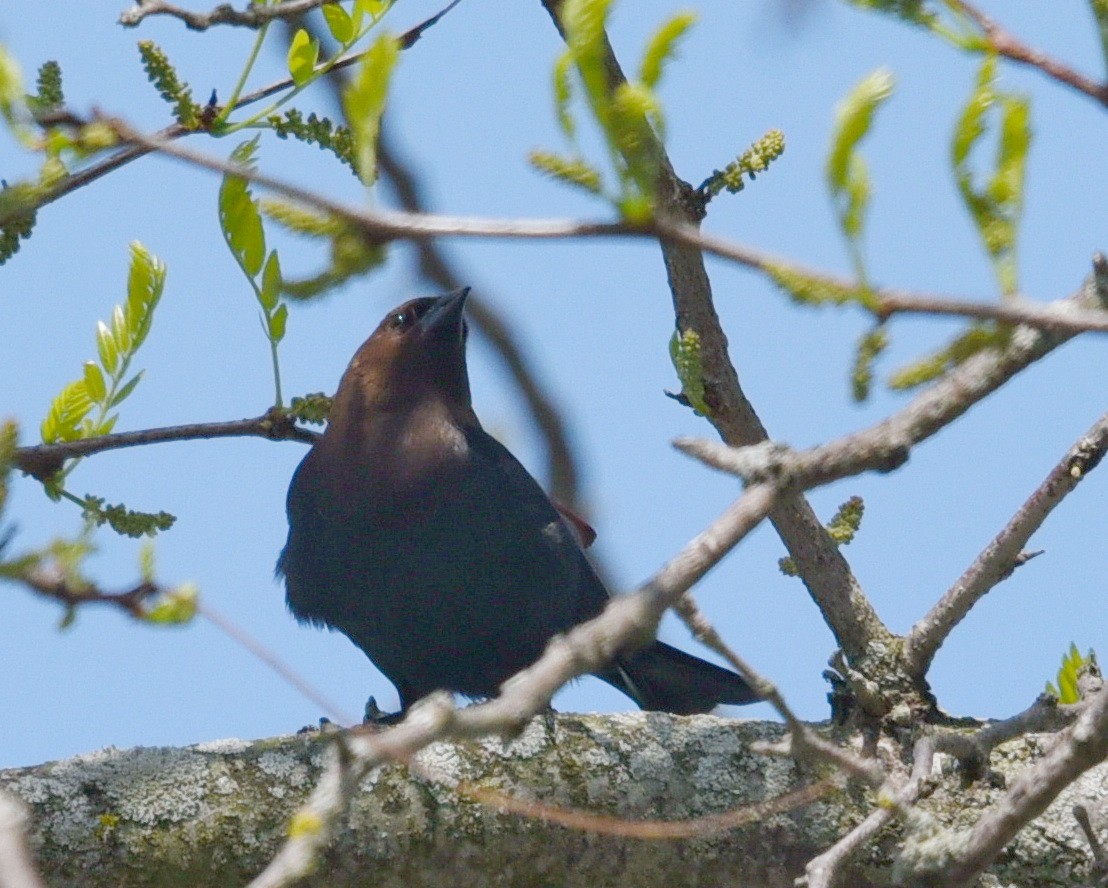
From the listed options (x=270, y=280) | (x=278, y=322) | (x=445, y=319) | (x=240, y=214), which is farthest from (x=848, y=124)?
(x=445, y=319)

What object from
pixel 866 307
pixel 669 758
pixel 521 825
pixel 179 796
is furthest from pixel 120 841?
pixel 866 307

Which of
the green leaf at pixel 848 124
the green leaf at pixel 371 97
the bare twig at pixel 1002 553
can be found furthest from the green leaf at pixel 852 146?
the bare twig at pixel 1002 553

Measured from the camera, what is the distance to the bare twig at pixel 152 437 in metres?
3.03

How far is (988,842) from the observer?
6.64ft

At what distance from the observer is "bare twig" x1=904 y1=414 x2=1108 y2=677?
295 cm

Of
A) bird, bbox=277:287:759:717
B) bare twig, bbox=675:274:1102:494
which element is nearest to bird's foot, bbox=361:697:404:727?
bird, bbox=277:287:759:717

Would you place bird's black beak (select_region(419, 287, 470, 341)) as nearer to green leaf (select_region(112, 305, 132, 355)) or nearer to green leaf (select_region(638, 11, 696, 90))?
green leaf (select_region(112, 305, 132, 355))

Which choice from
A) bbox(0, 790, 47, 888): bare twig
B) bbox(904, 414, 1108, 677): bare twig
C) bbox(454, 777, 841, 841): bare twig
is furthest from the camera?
bbox(904, 414, 1108, 677): bare twig

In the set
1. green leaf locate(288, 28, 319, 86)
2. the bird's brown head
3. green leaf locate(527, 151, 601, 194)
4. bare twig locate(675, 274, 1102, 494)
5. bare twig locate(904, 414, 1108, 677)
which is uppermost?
the bird's brown head

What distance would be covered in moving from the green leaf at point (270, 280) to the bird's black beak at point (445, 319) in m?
2.57

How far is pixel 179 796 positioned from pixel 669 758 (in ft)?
3.14

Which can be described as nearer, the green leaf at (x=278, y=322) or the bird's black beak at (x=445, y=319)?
the green leaf at (x=278, y=322)

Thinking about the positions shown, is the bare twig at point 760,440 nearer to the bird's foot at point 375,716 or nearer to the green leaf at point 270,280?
the green leaf at point 270,280

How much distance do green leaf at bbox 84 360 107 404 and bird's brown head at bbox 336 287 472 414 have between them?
2.36 metres
